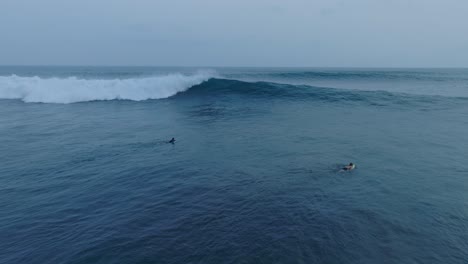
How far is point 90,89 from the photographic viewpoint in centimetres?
3569

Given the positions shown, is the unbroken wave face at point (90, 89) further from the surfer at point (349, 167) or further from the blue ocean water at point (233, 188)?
the surfer at point (349, 167)

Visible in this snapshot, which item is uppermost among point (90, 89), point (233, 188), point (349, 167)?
point (90, 89)

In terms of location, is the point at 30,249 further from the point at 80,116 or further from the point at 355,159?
the point at 80,116

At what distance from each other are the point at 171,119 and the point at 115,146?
27.3 feet

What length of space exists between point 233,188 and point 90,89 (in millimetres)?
31537

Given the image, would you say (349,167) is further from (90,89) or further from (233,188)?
(90,89)

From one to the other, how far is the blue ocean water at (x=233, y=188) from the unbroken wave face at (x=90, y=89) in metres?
8.74

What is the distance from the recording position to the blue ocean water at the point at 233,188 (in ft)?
26.5

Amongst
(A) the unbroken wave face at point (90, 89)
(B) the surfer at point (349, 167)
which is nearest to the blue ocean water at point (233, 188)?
(B) the surfer at point (349, 167)

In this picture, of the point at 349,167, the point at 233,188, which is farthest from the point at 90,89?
the point at 349,167

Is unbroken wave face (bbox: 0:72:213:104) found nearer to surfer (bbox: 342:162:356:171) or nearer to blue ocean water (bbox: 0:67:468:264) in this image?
blue ocean water (bbox: 0:67:468:264)

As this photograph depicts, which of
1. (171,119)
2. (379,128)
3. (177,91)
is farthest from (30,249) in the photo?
(177,91)

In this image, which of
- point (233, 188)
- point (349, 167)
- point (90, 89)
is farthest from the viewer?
point (90, 89)

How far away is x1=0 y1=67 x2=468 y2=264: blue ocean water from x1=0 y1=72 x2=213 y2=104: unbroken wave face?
874 cm
